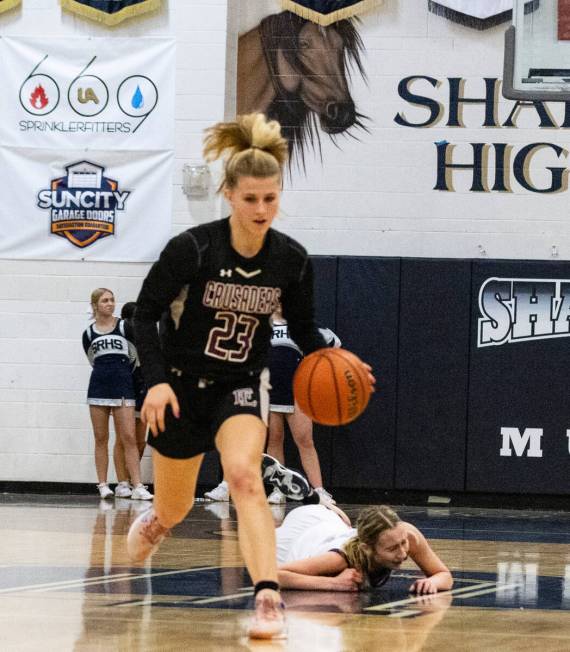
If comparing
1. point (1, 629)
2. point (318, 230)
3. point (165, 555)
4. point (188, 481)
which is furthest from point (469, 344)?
point (1, 629)

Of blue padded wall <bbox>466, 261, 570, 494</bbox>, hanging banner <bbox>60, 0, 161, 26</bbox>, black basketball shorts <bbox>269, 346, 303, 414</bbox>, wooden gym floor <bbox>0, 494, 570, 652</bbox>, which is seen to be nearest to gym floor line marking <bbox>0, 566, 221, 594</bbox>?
wooden gym floor <bbox>0, 494, 570, 652</bbox>

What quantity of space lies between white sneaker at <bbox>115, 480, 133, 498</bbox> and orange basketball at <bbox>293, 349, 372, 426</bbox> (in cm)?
687

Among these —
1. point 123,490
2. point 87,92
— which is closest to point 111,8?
point 87,92

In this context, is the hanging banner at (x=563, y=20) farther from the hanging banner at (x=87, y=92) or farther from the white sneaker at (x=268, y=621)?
the white sneaker at (x=268, y=621)

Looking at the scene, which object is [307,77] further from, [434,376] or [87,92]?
[434,376]

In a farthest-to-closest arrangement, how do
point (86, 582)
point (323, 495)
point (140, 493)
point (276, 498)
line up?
point (140, 493), point (276, 498), point (323, 495), point (86, 582)

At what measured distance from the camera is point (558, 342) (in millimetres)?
11375

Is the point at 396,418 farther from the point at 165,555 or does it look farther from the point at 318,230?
the point at 165,555

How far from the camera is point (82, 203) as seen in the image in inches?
466

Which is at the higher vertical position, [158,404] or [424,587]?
[158,404]

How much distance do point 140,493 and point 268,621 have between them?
724 cm

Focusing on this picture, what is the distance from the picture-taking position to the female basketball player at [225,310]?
4.25 meters

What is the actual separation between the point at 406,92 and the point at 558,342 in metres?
2.69

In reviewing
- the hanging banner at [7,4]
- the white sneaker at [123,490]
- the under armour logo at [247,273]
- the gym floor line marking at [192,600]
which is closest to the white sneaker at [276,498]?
the white sneaker at [123,490]
